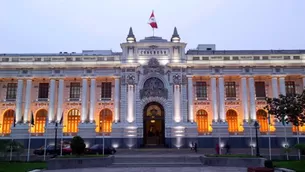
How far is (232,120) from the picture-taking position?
150ft

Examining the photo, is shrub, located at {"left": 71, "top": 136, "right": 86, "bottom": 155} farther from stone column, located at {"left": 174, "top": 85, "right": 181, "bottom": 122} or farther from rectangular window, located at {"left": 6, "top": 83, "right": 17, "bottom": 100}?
rectangular window, located at {"left": 6, "top": 83, "right": 17, "bottom": 100}

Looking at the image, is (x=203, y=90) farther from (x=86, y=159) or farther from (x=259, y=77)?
(x=86, y=159)

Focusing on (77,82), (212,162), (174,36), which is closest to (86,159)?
(212,162)

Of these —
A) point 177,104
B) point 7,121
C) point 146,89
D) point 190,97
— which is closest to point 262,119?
point 190,97

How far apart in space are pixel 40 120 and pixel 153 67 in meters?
19.2

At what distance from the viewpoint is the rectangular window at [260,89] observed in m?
46.1

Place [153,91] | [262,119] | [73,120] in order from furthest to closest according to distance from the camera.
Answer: [73,120]
[262,119]
[153,91]

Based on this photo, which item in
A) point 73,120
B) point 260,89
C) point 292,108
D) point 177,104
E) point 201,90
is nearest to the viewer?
point 292,108

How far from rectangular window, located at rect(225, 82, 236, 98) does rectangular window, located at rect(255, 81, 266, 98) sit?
137 inches

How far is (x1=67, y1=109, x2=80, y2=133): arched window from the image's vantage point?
4528cm

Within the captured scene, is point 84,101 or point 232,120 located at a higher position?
point 84,101

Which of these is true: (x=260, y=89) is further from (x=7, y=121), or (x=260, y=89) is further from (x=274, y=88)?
(x=7, y=121)

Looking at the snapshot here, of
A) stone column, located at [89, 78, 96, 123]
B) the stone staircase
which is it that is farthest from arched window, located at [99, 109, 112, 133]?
the stone staircase

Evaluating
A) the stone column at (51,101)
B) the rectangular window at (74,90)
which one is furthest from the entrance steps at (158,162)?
the rectangular window at (74,90)
